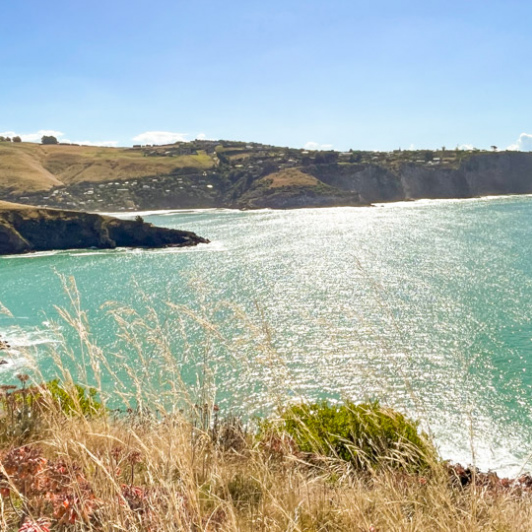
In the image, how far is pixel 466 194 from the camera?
174 meters

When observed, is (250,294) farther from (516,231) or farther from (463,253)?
(516,231)

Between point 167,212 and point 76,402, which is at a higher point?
point 167,212

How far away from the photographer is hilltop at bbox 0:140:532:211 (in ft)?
509

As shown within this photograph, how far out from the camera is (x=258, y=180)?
172375mm

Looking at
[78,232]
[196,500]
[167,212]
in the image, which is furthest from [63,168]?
[196,500]

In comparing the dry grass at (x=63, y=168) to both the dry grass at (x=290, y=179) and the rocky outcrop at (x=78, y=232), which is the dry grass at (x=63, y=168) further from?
the rocky outcrop at (x=78, y=232)

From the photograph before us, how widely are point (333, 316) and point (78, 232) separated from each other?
64561mm

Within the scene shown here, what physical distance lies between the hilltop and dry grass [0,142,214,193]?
32 centimetres

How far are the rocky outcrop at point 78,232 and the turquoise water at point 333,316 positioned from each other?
6.42 metres

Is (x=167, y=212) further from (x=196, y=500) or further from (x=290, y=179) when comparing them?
(x=196, y=500)

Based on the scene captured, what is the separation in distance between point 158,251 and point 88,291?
27410 millimetres

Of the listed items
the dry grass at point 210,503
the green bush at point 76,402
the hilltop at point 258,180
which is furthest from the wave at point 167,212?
the dry grass at point 210,503

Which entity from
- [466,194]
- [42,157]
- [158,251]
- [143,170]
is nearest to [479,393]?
[158,251]

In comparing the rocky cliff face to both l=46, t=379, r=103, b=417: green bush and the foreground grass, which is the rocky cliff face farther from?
the foreground grass
